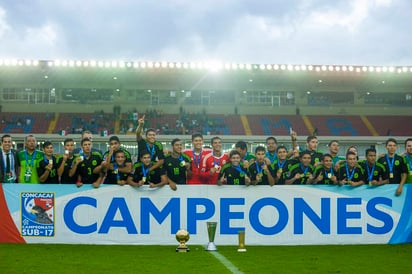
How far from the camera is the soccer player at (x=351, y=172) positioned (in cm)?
923

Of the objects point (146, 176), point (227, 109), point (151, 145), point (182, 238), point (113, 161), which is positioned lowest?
point (182, 238)

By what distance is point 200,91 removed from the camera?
139 feet

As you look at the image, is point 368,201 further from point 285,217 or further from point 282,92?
point 282,92

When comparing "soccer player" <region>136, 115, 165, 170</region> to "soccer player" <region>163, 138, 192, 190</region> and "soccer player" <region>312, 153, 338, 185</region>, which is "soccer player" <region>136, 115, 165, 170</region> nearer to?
"soccer player" <region>163, 138, 192, 190</region>

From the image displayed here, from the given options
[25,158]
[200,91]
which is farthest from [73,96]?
[25,158]

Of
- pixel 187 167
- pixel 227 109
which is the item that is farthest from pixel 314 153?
pixel 227 109

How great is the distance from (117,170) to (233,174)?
Result: 6.02 feet

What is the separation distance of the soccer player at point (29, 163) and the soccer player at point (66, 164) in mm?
389

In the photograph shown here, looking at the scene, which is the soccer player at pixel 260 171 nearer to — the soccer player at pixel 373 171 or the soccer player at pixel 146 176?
the soccer player at pixel 146 176

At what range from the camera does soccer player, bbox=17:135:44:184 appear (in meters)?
9.37

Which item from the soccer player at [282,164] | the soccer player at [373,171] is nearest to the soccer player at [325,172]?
the soccer player at [282,164]

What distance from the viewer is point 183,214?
9055 mm

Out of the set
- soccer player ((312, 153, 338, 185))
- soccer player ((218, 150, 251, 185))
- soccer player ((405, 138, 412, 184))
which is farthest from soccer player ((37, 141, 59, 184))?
soccer player ((405, 138, 412, 184))

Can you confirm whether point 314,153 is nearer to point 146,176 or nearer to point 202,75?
point 146,176
